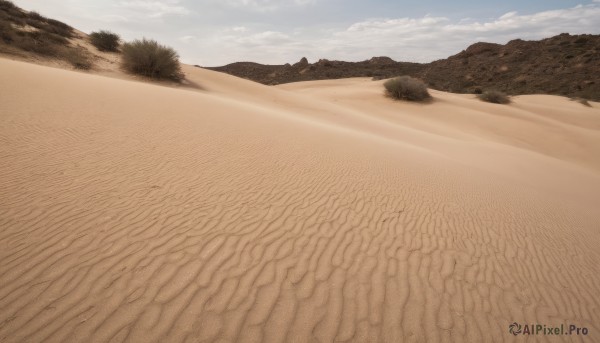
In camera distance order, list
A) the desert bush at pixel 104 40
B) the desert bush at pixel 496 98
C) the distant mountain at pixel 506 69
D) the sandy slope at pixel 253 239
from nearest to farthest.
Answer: the sandy slope at pixel 253 239 → the desert bush at pixel 104 40 → the desert bush at pixel 496 98 → the distant mountain at pixel 506 69

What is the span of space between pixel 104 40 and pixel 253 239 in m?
19.7

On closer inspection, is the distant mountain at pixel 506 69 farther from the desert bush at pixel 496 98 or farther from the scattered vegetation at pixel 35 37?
the scattered vegetation at pixel 35 37

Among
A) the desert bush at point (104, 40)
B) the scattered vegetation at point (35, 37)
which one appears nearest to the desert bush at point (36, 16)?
the scattered vegetation at point (35, 37)

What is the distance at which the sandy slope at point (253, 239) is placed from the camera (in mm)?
2004

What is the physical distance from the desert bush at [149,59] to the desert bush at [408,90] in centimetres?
1392

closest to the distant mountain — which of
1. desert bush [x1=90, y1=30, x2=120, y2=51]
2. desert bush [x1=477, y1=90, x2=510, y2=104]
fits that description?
desert bush [x1=477, y1=90, x2=510, y2=104]

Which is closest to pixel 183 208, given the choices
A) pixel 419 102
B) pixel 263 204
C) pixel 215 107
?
pixel 263 204

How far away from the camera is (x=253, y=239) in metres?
2.81

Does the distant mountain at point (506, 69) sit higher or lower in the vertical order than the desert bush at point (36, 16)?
lower

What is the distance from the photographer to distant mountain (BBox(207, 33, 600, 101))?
29.5 m

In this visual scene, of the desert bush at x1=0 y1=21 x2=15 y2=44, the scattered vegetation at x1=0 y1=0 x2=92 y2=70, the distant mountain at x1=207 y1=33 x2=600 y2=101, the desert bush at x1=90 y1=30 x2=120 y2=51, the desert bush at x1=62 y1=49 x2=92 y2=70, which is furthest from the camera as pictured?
the distant mountain at x1=207 y1=33 x2=600 y2=101

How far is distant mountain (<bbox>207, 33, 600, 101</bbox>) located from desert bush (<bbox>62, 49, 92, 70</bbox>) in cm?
2755

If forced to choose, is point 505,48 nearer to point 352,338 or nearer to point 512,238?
point 512,238

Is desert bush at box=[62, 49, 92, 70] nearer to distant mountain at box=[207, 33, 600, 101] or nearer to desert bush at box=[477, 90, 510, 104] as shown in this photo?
desert bush at box=[477, 90, 510, 104]
